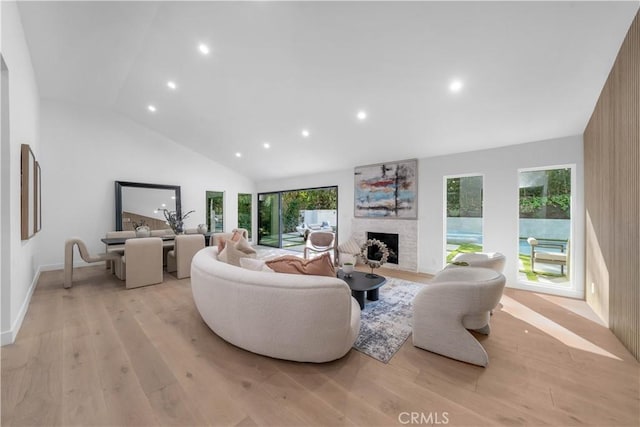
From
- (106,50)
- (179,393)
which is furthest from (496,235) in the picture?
(106,50)

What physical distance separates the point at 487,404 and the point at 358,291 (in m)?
1.44

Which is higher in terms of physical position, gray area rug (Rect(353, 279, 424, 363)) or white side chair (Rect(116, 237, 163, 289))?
white side chair (Rect(116, 237, 163, 289))

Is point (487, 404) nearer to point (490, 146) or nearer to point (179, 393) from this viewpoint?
point (179, 393)

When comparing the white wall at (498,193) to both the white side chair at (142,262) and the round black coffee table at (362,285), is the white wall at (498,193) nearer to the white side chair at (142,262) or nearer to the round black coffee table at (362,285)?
the round black coffee table at (362,285)

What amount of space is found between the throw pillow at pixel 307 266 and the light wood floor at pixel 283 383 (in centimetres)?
72

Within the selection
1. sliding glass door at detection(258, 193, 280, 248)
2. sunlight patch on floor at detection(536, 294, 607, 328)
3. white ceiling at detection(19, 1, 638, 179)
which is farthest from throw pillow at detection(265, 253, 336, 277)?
sliding glass door at detection(258, 193, 280, 248)

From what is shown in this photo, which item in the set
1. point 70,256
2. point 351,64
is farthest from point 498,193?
point 70,256

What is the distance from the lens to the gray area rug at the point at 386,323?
209cm

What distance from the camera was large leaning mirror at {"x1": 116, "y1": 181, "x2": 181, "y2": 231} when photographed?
5.47 metres

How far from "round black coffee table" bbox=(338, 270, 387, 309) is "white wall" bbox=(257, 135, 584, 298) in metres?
2.13

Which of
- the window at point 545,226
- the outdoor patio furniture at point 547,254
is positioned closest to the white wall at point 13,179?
the window at point 545,226

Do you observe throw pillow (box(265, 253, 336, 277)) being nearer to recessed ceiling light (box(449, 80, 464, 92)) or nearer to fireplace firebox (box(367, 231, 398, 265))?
recessed ceiling light (box(449, 80, 464, 92))

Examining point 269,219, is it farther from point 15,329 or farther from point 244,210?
point 15,329

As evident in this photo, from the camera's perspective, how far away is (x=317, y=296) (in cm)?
166
